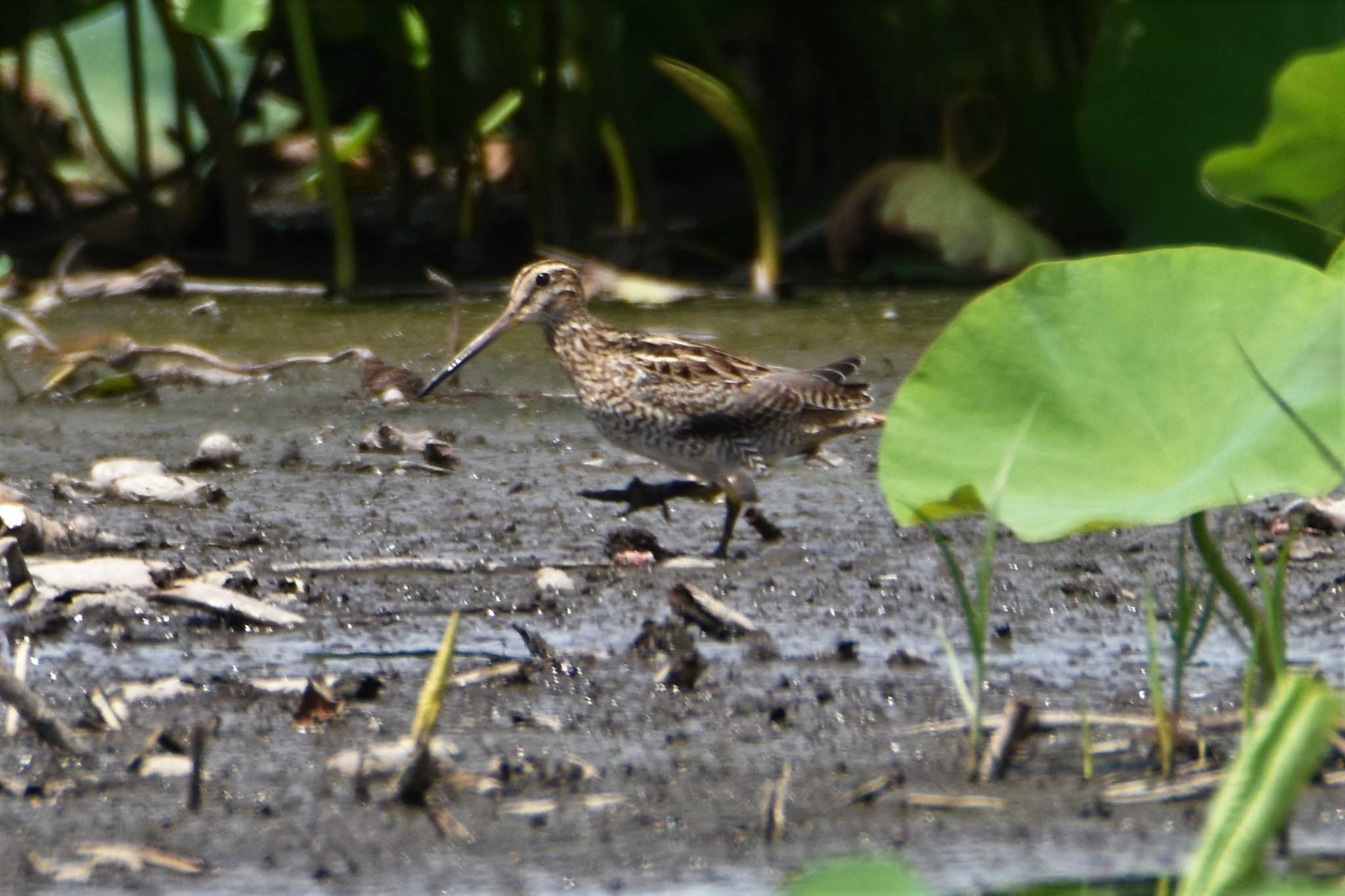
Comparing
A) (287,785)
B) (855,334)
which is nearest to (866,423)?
(855,334)

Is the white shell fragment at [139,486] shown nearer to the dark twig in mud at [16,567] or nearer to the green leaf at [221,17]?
the dark twig in mud at [16,567]

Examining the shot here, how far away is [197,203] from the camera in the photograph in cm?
920

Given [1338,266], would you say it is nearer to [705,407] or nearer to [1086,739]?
[1086,739]

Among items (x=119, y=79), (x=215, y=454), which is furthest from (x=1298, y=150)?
(x=119, y=79)

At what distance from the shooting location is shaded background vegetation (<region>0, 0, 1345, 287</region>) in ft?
23.7

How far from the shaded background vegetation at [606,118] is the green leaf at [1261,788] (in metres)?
4.76

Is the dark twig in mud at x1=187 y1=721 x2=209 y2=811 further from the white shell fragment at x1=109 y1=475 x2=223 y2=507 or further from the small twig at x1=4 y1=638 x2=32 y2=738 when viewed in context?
the white shell fragment at x1=109 y1=475 x2=223 y2=507

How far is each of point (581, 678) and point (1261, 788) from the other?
1.70 meters

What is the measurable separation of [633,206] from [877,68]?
1.27 meters

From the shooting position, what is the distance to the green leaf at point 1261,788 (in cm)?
193

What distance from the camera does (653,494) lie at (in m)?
4.73

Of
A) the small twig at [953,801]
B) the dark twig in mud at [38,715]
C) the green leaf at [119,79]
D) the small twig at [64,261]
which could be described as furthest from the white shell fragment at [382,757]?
the green leaf at [119,79]

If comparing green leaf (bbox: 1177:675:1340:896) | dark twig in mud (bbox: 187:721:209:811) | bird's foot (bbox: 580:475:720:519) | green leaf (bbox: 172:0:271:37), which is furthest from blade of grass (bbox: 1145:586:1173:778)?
green leaf (bbox: 172:0:271:37)

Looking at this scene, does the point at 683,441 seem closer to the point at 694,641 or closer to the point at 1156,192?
the point at 694,641
